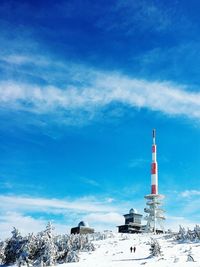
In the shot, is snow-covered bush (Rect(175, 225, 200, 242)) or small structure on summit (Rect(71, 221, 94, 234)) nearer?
snow-covered bush (Rect(175, 225, 200, 242))

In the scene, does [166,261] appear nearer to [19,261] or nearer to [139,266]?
[139,266]

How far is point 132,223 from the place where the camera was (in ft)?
409

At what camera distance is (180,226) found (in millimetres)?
72188

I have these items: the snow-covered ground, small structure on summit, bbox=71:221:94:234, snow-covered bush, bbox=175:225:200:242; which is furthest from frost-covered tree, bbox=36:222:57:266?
small structure on summit, bbox=71:221:94:234

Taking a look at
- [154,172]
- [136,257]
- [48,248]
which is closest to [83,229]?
[154,172]

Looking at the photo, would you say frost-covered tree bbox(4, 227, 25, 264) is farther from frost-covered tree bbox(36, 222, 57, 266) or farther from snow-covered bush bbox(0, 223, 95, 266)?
frost-covered tree bbox(36, 222, 57, 266)

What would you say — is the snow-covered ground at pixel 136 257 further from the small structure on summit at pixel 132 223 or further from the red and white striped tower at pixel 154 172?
the small structure on summit at pixel 132 223

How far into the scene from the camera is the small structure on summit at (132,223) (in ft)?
403

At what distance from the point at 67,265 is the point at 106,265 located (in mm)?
6316

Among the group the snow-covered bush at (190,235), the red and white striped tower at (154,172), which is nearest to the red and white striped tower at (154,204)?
the red and white striped tower at (154,172)

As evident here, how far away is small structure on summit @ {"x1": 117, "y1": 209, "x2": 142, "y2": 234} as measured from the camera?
122787mm

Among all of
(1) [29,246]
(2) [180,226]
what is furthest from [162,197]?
(1) [29,246]

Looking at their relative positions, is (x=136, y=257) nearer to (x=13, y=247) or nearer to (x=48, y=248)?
(x=48, y=248)

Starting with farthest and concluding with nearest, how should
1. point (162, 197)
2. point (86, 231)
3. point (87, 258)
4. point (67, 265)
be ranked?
point (162, 197) < point (86, 231) < point (87, 258) < point (67, 265)
